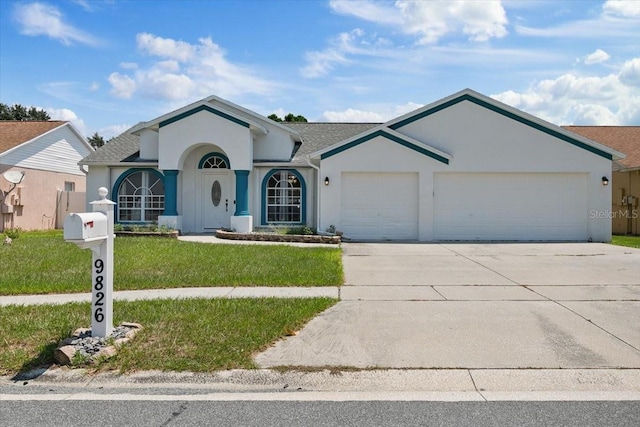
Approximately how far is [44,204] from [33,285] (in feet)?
55.7

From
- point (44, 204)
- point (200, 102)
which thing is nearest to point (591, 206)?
point (200, 102)

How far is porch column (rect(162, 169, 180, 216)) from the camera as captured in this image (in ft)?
60.8

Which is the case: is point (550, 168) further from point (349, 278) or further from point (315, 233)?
point (349, 278)

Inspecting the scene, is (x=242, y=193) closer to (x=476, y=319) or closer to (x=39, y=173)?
(x=39, y=173)

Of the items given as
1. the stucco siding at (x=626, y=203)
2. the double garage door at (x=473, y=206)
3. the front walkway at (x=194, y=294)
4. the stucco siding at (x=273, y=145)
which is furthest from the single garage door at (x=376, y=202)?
the stucco siding at (x=626, y=203)

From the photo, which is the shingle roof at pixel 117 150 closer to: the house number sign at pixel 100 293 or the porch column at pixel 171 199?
the porch column at pixel 171 199

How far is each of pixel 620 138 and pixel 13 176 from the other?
94.1ft

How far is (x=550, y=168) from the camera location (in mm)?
17250

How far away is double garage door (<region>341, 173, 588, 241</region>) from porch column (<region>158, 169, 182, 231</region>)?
247 inches

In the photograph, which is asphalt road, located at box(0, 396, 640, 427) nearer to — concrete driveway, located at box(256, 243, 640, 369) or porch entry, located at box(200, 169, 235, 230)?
concrete driveway, located at box(256, 243, 640, 369)

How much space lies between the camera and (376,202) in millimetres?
Result: 17359

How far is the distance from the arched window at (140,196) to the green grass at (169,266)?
5494mm

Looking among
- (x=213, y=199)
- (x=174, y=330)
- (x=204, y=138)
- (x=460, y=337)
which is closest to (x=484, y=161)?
(x=204, y=138)

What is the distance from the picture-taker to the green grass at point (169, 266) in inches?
352
